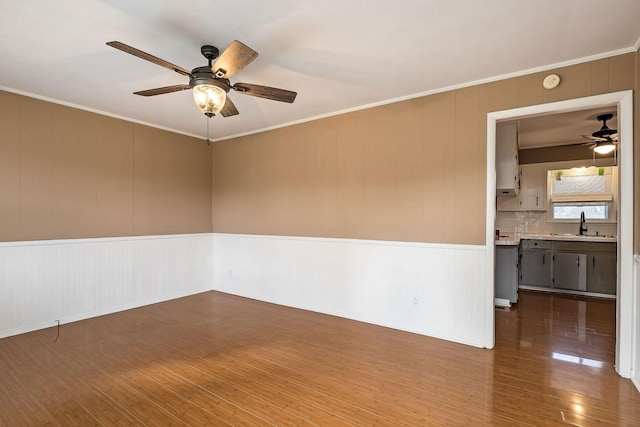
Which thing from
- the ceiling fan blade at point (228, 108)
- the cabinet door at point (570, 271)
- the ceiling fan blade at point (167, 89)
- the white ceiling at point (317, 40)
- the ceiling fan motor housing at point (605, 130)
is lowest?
the cabinet door at point (570, 271)

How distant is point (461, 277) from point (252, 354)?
228 cm

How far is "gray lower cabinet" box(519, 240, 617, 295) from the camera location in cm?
521

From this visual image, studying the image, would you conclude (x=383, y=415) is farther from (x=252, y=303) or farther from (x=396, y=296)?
(x=252, y=303)

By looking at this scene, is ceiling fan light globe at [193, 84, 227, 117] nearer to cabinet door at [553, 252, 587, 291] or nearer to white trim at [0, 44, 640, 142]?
white trim at [0, 44, 640, 142]

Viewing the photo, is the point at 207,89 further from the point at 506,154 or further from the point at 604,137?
the point at 604,137

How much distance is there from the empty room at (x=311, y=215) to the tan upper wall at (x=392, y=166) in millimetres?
26

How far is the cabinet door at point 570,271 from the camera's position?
5.39 meters

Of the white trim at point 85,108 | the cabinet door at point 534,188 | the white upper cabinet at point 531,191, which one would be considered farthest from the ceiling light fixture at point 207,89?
the cabinet door at point 534,188

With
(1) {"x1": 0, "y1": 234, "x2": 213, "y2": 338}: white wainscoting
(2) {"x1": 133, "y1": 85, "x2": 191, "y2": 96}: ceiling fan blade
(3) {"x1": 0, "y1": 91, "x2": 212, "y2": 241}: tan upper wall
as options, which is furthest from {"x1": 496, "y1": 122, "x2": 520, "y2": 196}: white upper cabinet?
(1) {"x1": 0, "y1": 234, "x2": 213, "y2": 338}: white wainscoting

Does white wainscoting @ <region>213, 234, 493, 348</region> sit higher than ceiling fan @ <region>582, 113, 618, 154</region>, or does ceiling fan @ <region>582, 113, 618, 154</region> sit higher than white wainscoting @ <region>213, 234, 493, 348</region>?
ceiling fan @ <region>582, 113, 618, 154</region>

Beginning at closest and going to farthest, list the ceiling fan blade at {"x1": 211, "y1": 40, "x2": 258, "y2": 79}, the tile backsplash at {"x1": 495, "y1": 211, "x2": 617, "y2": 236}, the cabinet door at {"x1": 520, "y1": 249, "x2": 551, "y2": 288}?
the ceiling fan blade at {"x1": 211, "y1": 40, "x2": 258, "y2": 79}
the cabinet door at {"x1": 520, "y1": 249, "x2": 551, "y2": 288}
the tile backsplash at {"x1": 495, "y1": 211, "x2": 617, "y2": 236}

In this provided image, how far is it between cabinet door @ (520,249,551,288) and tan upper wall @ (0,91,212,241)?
19.4 ft

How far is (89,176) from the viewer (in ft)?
13.8

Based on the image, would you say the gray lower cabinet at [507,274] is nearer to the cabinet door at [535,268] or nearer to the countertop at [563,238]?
the countertop at [563,238]
